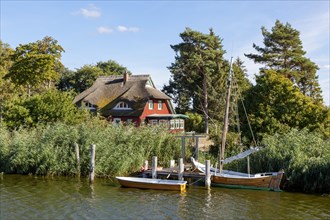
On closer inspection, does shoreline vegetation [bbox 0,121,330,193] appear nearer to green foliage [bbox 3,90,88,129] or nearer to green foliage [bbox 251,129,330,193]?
green foliage [bbox 251,129,330,193]

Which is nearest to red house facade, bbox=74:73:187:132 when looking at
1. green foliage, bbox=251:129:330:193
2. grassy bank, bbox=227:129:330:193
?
grassy bank, bbox=227:129:330:193

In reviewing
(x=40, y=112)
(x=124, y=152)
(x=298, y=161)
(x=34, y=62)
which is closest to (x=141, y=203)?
(x=124, y=152)

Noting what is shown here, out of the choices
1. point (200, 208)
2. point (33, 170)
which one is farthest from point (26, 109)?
point (200, 208)

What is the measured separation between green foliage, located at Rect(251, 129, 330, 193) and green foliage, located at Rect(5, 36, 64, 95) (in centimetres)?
2911

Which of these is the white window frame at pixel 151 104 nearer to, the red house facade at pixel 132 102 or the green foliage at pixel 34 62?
the red house facade at pixel 132 102

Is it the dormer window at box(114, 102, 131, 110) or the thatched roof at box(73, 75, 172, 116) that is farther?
the dormer window at box(114, 102, 131, 110)

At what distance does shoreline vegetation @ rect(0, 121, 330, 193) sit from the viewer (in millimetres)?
21844

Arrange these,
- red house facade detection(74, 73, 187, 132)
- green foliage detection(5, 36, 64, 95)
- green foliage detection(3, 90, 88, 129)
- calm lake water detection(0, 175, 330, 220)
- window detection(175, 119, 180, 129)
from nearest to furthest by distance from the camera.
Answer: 1. calm lake water detection(0, 175, 330, 220)
2. green foliage detection(3, 90, 88, 129)
3. green foliage detection(5, 36, 64, 95)
4. red house facade detection(74, 73, 187, 132)
5. window detection(175, 119, 180, 129)

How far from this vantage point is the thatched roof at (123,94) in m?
49.5

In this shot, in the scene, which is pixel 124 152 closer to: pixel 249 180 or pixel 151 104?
pixel 249 180

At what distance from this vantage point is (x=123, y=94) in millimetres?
50812

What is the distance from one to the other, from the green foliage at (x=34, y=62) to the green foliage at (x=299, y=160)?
95.5 feet

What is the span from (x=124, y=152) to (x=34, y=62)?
79.9 ft

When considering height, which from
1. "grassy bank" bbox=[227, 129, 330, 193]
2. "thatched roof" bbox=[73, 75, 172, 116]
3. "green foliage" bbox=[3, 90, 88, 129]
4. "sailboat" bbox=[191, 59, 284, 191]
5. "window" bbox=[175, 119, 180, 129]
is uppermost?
"thatched roof" bbox=[73, 75, 172, 116]
